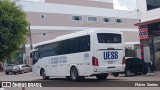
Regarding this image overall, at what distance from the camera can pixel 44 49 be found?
24.6m

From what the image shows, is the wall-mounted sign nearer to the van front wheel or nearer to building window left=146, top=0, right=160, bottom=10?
building window left=146, top=0, right=160, bottom=10

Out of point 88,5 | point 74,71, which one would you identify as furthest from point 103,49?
point 88,5

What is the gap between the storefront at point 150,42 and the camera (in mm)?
24812

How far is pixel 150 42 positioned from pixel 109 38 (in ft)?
25.7

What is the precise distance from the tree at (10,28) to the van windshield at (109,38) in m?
5.02

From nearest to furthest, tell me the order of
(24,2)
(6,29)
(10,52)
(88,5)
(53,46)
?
(6,29)
(10,52)
(53,46)
(24,2)
(88,5)

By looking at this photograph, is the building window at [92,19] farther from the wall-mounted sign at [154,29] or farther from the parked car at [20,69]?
the wall-mounted sign at [154,29]

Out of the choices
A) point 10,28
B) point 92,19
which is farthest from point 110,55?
point 92,19

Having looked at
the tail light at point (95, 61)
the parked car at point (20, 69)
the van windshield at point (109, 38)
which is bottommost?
the parked car at point (20, 69)

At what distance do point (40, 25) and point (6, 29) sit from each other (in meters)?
35.3

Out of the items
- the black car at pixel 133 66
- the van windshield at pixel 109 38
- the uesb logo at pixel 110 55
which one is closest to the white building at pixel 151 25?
the black car at pixel 133 66

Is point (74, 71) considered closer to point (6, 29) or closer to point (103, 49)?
point (103, 49)

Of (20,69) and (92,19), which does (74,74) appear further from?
(92,19)

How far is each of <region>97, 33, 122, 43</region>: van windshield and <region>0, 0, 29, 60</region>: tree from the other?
16.5 ft
